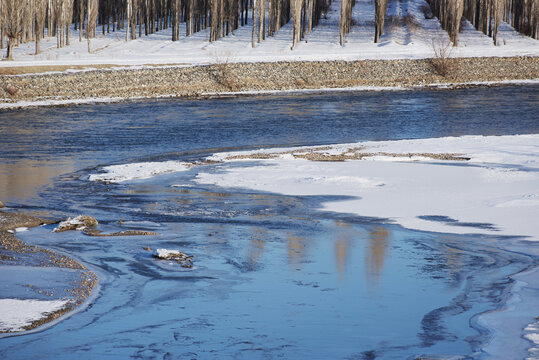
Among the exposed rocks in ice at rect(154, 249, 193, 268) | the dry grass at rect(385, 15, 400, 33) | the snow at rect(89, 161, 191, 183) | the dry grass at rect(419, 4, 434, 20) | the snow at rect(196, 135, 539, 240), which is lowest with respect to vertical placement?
the snow at rect(89, 161, 191, 183)

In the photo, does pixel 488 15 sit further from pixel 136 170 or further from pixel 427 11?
pixel 136 170

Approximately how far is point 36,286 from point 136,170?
8646 millimetres

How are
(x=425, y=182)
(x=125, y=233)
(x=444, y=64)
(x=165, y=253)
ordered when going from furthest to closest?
(x=444, y=64) → (x=425, y=182) → (x=125, y=233) → (x=165, y=253)

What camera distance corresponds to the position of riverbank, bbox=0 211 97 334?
7.26m

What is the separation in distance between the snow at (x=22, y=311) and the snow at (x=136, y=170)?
26.4 feet

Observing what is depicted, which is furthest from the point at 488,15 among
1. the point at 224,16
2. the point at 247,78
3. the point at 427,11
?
the point at 247,78

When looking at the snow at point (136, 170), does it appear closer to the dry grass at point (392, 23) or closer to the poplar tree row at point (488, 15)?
the poplar tree row at point (488, 15)

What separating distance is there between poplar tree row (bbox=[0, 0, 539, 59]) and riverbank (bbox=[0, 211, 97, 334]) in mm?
33591

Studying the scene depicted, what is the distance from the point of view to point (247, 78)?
40.4 meters

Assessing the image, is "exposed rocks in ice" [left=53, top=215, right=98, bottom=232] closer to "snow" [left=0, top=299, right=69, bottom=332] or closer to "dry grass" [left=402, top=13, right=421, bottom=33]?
"snow" [left=0, top=299, right=69, bottom=332]

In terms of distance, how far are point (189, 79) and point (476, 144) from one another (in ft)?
71.8

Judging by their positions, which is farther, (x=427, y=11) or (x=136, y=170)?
(x=427, y=11)

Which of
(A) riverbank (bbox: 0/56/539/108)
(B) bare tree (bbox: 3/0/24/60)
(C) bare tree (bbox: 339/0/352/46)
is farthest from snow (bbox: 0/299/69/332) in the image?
(C) bare tree (bbox: 339/0/352/46)

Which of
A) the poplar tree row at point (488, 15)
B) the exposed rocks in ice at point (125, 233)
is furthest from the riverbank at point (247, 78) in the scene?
the exposed rocks in ice at point (125, 233)
